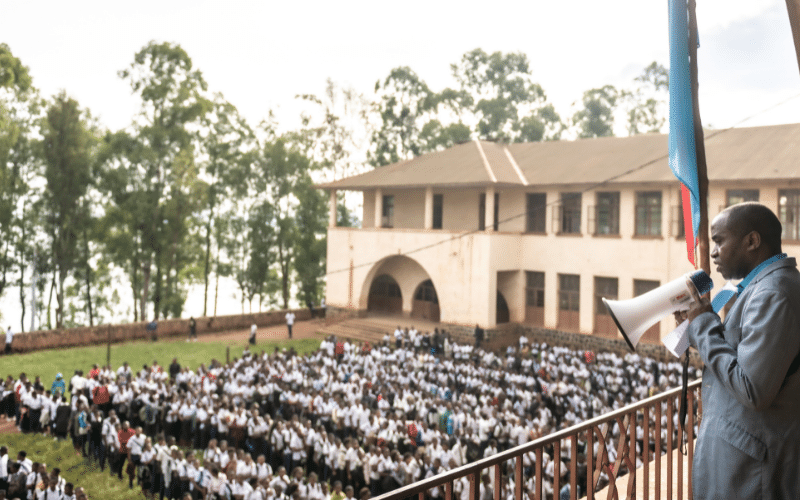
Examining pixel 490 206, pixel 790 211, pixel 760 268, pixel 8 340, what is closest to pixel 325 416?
pixel 760 268

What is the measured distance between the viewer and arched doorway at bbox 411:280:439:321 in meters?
28.8

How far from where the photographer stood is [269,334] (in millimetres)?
27766

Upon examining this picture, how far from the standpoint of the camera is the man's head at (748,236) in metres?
2.38

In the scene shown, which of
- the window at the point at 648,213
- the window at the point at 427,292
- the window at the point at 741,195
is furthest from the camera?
the window at the point at 427,292

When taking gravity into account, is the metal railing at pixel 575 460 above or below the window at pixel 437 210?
below

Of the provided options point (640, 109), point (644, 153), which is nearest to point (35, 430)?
point (644, 153)

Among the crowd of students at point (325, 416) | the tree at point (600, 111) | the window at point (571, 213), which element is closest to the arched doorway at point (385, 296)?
the window at point (571, 213)

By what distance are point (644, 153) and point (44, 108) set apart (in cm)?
2757

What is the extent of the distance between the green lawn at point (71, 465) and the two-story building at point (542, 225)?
51.0ft

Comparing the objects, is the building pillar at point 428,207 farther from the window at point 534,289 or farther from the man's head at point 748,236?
the man's head at point 748,236

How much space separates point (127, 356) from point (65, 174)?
1125 cm

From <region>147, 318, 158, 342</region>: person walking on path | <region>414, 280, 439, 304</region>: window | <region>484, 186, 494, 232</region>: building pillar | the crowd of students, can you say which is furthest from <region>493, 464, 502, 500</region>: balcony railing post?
<region>414, 280, 439, 304</region>: window

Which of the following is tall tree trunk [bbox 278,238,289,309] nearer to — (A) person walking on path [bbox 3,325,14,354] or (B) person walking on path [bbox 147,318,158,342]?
(B) person walking on path [bbox 147,318,158,342]

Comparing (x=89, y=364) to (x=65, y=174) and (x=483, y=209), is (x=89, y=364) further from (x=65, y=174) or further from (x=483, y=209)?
(x=483, y=209)
